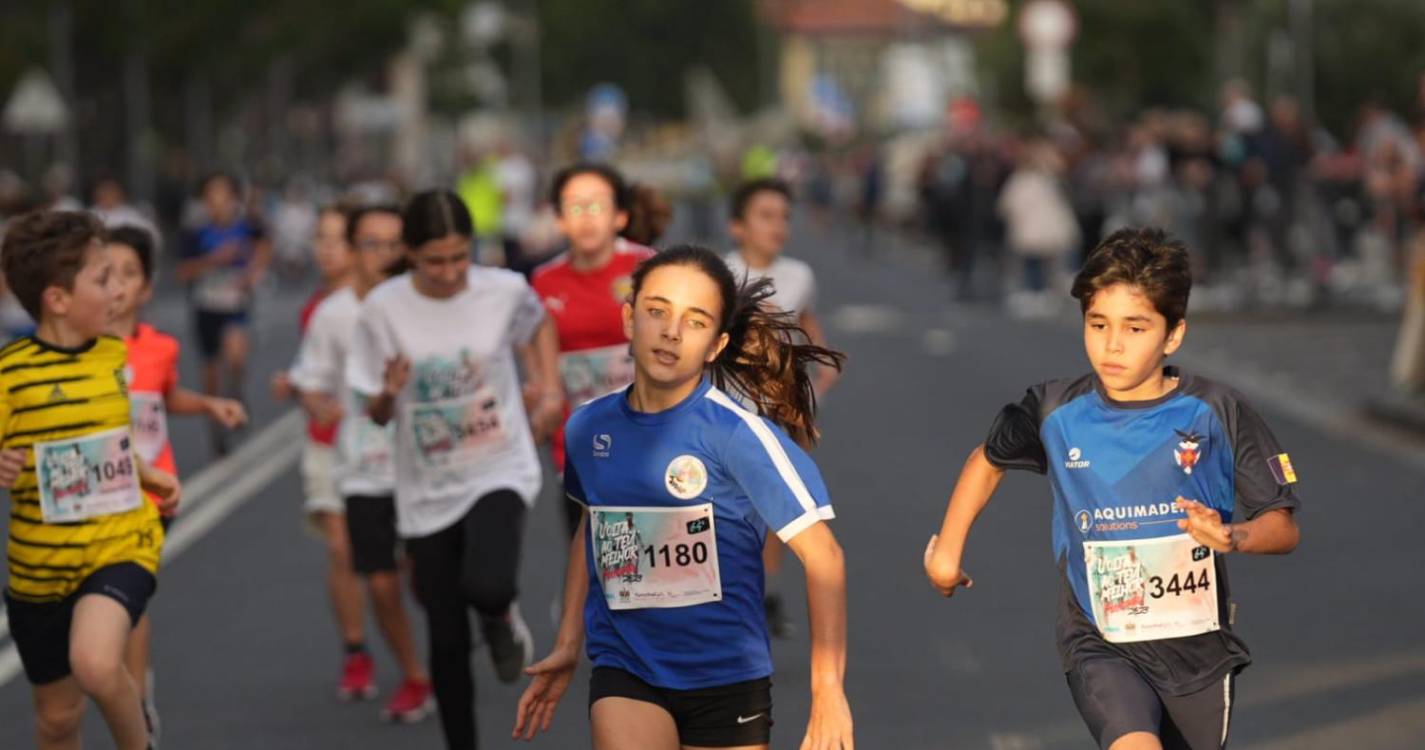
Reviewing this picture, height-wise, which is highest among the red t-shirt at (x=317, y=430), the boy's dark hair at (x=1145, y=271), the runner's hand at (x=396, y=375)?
the boy's dark hair at (x=1145, y=271)

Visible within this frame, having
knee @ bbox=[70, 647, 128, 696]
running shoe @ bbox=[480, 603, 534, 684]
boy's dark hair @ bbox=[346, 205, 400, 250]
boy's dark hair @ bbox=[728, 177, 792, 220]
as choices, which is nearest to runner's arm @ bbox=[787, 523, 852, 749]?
knee @ bbox=[70, 647, 128, 696]

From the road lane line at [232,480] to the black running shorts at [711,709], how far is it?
6254 millimetres

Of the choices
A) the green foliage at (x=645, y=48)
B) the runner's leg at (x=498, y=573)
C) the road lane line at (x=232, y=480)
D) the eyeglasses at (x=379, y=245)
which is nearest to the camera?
the runner's leg at (x=498, y=573)

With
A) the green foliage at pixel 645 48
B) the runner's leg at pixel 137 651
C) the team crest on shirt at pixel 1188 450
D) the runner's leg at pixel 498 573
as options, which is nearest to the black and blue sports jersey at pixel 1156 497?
the team crest on shirt at pixel 1188 450

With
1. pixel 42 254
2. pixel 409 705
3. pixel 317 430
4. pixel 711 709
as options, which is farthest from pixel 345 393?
pixel 711 709

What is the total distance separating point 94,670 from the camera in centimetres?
671

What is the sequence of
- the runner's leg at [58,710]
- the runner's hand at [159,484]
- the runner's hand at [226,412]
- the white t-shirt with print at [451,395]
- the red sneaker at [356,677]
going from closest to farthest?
the runner's leg at [58,710] < the runner's hand at [159,484] < the white t-shirt with print at [451,395] < the runner's hand at [226,412] < the red sneaker at [356,677]

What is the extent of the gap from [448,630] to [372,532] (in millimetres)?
1411

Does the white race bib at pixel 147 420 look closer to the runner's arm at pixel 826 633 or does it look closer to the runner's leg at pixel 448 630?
the runner's leg at pixel 448 630

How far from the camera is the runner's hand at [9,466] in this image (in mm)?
6824

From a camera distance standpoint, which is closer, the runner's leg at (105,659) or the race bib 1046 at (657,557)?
the race bib 1046 at (657,557)

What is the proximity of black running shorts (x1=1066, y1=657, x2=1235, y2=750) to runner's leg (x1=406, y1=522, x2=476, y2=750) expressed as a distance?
2.40 m

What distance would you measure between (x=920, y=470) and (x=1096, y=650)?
34.6ft

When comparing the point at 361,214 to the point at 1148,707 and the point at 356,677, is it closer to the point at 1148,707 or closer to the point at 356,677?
the point at 356,677
